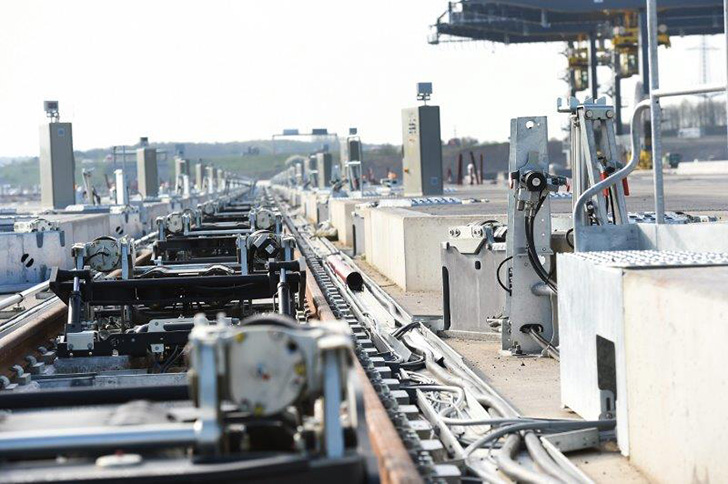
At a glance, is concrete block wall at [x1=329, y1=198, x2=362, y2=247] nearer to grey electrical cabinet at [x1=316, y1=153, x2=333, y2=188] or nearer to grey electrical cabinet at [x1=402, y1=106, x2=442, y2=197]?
grey electrical cabinet at [x1=402, y1=106, x2=442, y2=197]

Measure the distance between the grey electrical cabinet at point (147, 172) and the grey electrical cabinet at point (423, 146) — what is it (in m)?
31.3

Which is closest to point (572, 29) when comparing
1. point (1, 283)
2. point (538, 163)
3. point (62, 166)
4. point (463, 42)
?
point (463, 42)

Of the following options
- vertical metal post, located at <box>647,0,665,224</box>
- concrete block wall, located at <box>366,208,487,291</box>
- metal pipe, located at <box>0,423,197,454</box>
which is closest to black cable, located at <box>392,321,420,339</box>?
vertical metal post, located at <box>647,0,665,224</box>

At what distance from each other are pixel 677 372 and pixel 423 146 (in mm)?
37330

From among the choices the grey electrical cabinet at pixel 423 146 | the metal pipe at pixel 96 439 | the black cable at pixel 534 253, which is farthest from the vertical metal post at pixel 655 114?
the grey electrical cabinet at pixel 423 146

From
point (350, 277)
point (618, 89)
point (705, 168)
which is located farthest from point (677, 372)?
point (618, 89)

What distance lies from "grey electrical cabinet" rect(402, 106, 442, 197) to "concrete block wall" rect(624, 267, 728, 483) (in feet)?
119

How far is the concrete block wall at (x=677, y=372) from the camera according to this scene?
6418 mm

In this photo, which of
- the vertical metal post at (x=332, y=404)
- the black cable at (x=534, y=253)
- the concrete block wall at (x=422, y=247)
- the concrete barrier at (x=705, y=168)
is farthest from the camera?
the concrete barrier at (x=705, y=168)

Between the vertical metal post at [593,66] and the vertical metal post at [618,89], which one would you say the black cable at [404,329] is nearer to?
the vertical metal post at [593,66]

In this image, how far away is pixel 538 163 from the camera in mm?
12828

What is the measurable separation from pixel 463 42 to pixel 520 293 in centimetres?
8864

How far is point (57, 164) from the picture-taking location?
147ft

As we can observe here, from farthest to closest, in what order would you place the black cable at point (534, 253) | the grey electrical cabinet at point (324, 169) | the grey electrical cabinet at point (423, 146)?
the grey electrical cabinet at point (324, 169) < the grey electrical cabinet at point (423, 146) < the black cable at point (534, 253)
